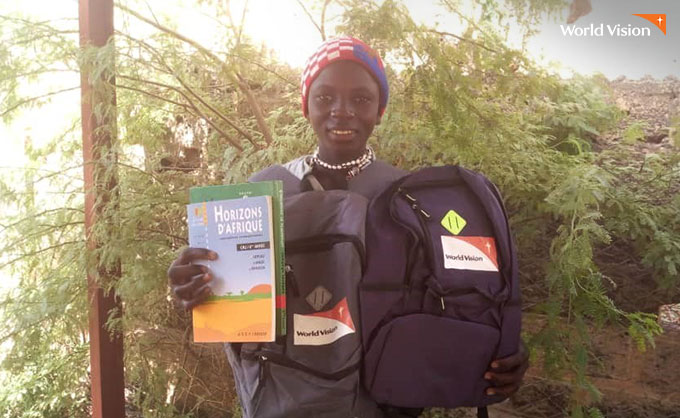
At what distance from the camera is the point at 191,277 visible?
1360mm

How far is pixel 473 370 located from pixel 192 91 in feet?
6.27

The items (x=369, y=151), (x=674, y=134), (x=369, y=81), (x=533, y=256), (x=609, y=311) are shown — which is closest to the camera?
(x=369, y=81)

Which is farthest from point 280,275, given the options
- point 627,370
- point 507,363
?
point 627,370

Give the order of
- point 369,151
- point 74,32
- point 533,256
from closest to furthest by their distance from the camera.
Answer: point 369,151 → point 74,32 → point 533,256

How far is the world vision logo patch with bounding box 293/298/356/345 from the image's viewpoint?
1.41 metres

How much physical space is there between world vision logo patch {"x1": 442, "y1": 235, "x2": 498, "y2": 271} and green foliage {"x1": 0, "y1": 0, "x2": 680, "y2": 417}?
860 mm

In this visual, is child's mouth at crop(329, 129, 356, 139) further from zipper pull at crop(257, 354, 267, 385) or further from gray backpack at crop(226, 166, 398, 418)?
zipper pull at crop(257, 354, 267, 385)

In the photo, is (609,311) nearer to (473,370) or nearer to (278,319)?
(473,370)

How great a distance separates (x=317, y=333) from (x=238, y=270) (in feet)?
0.90

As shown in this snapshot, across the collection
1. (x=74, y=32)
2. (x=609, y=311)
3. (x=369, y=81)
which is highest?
(x=74, y=32)

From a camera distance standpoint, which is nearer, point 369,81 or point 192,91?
point 369,81

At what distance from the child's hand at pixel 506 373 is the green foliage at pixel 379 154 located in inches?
32.1

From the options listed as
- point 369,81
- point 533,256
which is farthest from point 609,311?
point 369,81

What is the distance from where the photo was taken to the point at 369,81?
1611 mm
